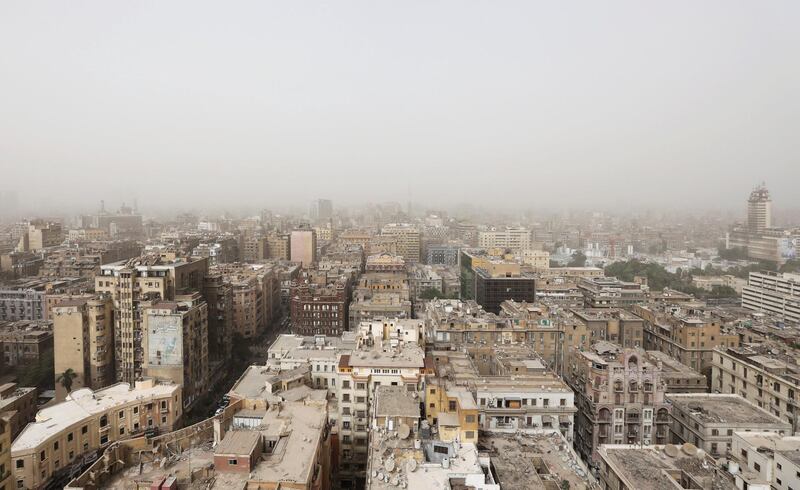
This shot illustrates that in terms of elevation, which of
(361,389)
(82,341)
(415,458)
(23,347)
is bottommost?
(23,347)

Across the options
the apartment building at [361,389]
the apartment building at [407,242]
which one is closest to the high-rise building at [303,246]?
the apartment building at [407,242]

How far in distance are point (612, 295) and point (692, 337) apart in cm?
1493

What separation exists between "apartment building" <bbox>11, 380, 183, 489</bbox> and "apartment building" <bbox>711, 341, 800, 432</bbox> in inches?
1115

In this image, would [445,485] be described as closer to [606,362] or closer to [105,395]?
[606,362]

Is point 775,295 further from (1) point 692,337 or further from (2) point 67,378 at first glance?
(2) point 67,378

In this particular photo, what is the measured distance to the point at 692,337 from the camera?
33.3 meters

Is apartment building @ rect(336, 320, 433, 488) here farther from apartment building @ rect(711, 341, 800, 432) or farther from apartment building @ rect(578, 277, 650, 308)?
apartment building @ rect(578, 277, 650, 308)

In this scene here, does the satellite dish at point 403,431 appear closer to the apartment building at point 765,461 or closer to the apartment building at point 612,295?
the apartment building at point 765,461

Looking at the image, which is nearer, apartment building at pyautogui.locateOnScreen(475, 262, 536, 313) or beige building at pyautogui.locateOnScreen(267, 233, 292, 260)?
apartment building at pyautogui.locateOnScreen(475, 262, 536, 313)

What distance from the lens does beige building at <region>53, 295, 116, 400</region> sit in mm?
30188

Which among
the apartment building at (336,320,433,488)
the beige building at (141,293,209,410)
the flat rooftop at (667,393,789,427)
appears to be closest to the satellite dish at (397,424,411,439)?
the apartment building at (336,320,433,488)

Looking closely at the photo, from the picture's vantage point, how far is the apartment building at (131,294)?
100ft

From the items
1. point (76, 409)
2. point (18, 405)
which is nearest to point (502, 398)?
point (76, 409)

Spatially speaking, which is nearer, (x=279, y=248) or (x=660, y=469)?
(x=660, y=469)
